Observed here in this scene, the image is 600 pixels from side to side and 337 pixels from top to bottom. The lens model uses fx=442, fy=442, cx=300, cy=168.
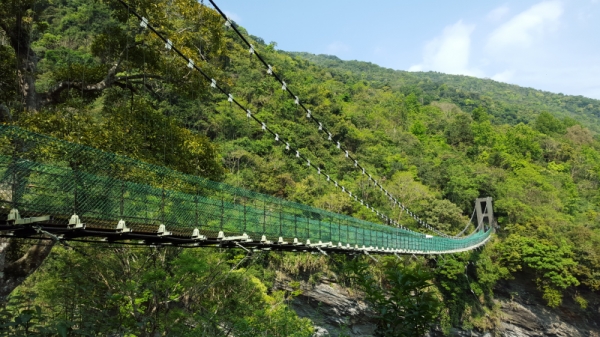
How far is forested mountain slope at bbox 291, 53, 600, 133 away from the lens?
4716 centimetres

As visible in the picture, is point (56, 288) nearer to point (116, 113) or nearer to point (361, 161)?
point (116, 113)

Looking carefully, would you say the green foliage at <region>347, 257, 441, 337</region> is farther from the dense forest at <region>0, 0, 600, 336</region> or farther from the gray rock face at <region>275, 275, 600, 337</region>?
the gray rock face at <region>275, 275, 600, 337</region>

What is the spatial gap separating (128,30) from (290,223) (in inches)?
135

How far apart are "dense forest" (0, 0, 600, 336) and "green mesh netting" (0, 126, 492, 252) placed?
66 centimetres

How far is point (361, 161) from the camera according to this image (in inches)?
815

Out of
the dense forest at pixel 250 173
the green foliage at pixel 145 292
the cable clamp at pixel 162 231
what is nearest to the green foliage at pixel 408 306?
the dense forest at pixel 250 173

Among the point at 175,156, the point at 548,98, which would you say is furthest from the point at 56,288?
the point at 548,98

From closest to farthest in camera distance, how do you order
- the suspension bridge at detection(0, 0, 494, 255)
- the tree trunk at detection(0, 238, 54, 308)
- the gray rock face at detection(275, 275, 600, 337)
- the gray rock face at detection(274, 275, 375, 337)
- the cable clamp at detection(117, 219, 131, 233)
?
the suspension bridge at detection(0, 0, 494, 255) < the cable clamp at detection(117, 219, 131, 233) < the tree trunk at detection(0, 238, 54, 308) < the gray rock face at detection(274, 275, 375, 337) < the gray rock face at detection(275, 275, 600, 337)

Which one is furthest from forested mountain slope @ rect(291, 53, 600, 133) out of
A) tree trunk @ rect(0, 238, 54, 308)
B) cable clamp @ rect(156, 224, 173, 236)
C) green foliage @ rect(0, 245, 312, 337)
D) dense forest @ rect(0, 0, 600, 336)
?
cable clamp @ rect(156, 224, 173, 236)

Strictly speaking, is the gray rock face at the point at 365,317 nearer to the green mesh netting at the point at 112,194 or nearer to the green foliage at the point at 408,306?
the green mesh netting at the point at 112,194

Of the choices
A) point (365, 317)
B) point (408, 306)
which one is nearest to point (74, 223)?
point (408, 306)

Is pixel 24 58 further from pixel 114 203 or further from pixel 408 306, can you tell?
pixel 408 306

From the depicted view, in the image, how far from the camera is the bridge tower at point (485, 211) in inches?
770

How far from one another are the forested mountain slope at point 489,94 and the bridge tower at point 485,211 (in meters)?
22.2
